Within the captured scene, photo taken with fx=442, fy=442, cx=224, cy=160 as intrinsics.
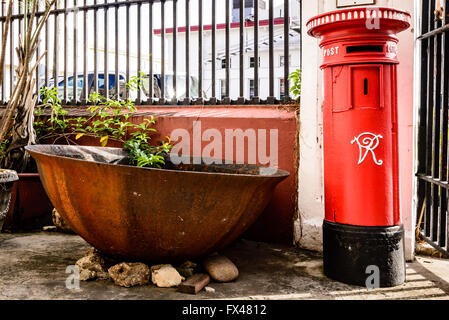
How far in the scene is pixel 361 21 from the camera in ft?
8.70

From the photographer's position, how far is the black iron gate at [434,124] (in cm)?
314

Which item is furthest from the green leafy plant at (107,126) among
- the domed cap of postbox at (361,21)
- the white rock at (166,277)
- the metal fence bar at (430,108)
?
the metal fence bar at (430,108)

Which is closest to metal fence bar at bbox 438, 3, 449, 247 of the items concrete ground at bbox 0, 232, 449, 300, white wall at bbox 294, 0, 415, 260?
white wall at bbox 294, 0, 415, 260

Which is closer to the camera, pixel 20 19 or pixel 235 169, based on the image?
pixel 235 169

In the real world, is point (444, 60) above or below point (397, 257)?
above

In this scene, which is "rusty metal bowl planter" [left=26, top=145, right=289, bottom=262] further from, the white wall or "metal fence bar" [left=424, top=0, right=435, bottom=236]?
"metal fence bar" [left=424, top=0, right=435, bottom=236]

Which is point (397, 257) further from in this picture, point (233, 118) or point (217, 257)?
point (233, 118)

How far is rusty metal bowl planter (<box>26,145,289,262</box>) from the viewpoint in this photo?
8.59 feet

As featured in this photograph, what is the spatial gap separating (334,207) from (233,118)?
141 centimetres

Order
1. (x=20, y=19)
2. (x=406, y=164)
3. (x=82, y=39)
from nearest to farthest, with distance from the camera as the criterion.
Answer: (x=406, y=164)
(x=82, y=39)
(x=20, y=19)

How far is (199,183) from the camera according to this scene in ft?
8.59

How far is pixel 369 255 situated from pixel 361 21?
4.79 ft
